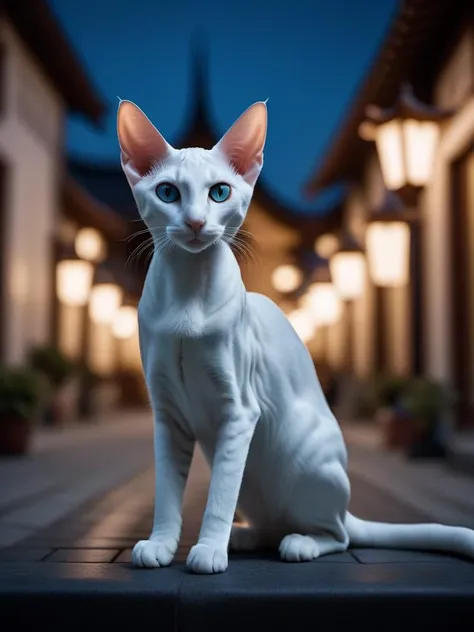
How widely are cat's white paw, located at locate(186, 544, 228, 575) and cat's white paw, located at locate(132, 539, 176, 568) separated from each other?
0.43ft

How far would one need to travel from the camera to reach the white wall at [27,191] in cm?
1124

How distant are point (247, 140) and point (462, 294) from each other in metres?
7.24

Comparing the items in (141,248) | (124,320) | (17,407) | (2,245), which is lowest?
(17,407)

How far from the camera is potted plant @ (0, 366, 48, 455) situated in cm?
802

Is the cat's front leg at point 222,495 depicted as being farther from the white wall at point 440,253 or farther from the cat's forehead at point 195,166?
the white wall at point 440,253

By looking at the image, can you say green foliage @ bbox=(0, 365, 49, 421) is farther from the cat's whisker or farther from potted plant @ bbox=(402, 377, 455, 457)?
the cat's whisker

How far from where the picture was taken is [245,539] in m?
3.04

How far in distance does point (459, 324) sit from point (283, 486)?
280 inches

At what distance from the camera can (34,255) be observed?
12.7 metres

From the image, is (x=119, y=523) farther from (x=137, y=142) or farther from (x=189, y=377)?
(x=137, y=142)

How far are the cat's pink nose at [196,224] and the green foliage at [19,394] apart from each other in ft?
19.7

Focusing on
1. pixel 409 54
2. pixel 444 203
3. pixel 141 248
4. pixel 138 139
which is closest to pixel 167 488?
pixel 141 248

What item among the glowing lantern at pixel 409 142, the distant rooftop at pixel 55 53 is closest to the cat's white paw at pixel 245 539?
the glowing lantern at pixel 409 142

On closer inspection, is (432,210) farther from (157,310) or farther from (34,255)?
(157,310)
